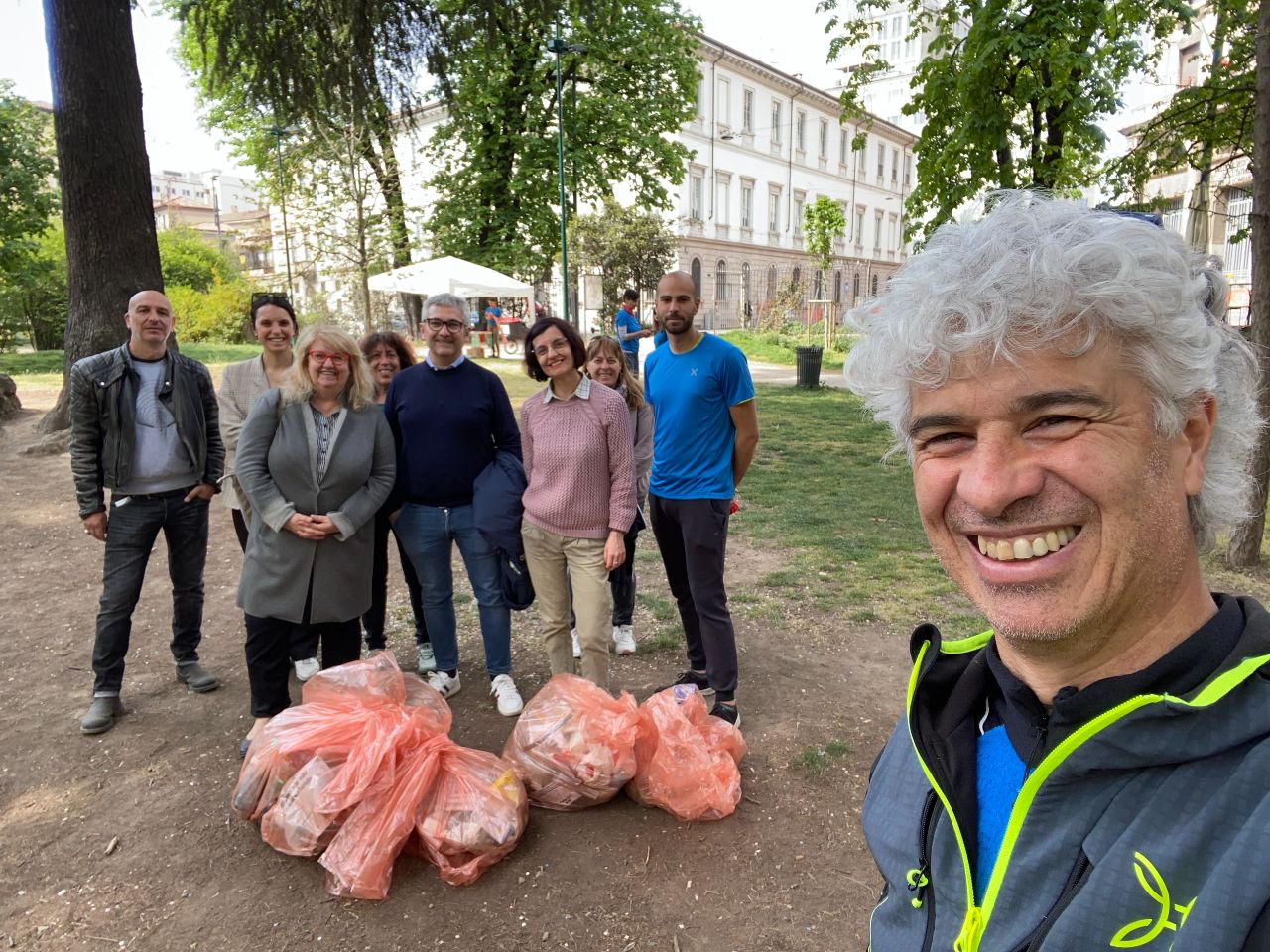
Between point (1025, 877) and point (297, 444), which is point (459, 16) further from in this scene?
point (1025, 877)

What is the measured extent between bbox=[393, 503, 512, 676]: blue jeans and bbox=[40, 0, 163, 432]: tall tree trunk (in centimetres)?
595

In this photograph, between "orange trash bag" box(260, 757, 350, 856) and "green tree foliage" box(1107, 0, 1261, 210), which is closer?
"orange trash bag" box(260, 757, 350, 856)

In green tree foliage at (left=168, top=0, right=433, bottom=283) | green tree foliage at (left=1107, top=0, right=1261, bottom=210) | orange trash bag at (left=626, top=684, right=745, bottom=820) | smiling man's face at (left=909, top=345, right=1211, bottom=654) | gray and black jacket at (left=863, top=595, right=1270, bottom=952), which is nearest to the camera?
gray and black jacket at (left=863, top=595, right=1270, bottom=952)

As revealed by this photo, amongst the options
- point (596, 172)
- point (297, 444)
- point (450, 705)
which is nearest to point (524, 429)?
point (297, 444)

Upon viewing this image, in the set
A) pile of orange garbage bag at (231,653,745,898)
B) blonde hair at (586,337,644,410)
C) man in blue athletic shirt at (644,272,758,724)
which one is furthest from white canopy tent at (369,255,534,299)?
pile of orange garbage bag at (231,653,745,898)

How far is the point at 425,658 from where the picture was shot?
4.59 m

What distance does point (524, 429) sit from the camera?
12.6ft

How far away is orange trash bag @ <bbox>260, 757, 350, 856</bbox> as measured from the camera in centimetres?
283

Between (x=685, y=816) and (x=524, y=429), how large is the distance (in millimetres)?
1824

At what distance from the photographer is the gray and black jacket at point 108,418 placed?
3.84 metres

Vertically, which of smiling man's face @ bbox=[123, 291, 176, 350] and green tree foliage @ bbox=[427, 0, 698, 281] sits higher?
green tree foliage @ bbox=[427, 0, 698, 281]

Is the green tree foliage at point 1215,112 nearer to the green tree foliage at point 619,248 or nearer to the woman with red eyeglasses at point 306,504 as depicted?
the woman with red eyeglasses at point 306,504

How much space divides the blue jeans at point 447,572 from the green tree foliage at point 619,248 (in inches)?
1050

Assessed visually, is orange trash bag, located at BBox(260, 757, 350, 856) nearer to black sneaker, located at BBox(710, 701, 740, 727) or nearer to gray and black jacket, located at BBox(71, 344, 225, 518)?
black sneaker, located at BBox(710, 701, 740, 727)
